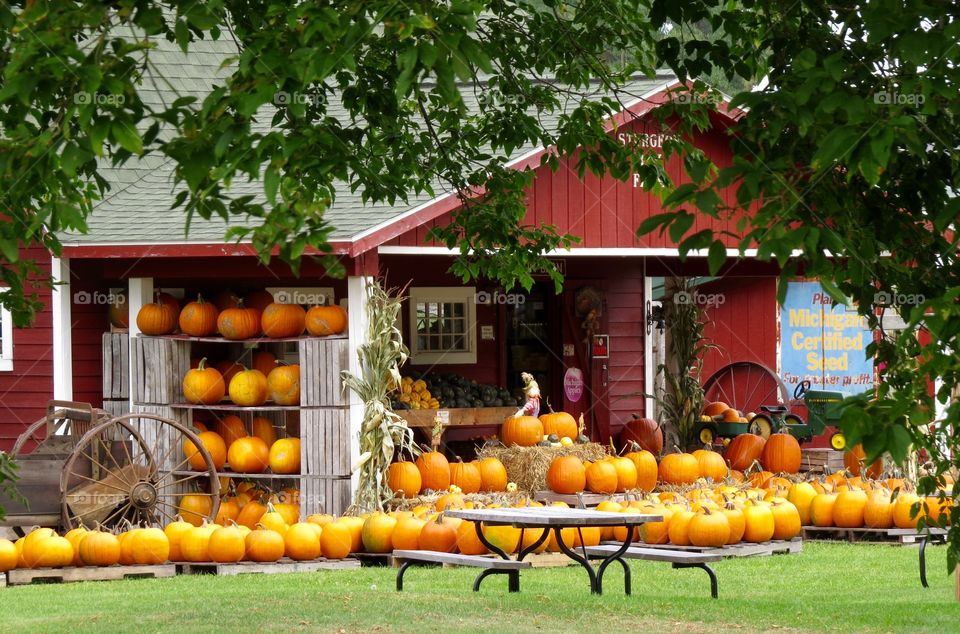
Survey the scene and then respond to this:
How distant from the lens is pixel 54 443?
12.0m

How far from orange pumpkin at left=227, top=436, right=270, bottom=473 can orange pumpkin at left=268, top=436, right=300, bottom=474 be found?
0.58 feet

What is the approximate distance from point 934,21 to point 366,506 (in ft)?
27.2

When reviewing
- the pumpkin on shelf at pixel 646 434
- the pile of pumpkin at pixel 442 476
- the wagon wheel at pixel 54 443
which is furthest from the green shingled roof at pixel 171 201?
the pumpkin on shelf at pixel 646 434

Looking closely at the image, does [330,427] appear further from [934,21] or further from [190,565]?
[934,21]

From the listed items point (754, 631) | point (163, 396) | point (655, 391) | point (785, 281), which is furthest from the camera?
point (655, 391)

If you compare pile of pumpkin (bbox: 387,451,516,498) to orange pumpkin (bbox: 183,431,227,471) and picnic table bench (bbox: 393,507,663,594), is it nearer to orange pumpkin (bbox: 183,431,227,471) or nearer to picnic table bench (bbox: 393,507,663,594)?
orange pumpkin (bbox: 183,431,227,471)

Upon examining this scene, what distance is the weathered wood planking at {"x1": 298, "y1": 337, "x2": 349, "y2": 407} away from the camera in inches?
480

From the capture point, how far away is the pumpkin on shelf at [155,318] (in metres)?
13.1

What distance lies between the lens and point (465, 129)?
9.45 meters

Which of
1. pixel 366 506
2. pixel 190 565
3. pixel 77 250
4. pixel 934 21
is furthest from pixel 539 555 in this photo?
pixel 934 21

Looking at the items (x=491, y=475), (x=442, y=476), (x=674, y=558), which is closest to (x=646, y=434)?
(x=491, y=475)

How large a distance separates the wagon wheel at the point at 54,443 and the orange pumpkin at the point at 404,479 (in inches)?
104

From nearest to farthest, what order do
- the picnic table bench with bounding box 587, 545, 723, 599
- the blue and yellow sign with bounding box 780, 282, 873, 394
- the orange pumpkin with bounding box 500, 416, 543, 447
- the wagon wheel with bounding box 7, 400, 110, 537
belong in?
the picnic table bench with bounding box 587, 545, 723, 599
the wagon wheel with bounding box 7, 400, 110, 537
the orange pumpkin with bounding box 500, 416, 543, 447
the blue and yellow sign with bounding box 780, 282, 873, 394

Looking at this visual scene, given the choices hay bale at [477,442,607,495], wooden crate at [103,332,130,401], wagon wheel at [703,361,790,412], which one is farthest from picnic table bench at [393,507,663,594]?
wagon wheel at [703,361,790,412]
